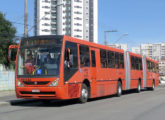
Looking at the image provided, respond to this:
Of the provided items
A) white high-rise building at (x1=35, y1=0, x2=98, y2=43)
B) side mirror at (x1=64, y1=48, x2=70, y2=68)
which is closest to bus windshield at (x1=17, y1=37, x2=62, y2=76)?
side mirror at (x1=64, y1=48, x2=70, y2=68)

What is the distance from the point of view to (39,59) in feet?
44.7

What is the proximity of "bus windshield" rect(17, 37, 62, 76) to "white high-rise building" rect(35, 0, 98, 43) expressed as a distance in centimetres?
11164

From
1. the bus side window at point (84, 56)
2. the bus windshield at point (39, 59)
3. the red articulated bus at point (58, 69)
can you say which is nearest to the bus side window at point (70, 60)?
the red articulated bus at point (58, 69)

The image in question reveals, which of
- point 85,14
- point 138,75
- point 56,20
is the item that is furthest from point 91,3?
point 138,75

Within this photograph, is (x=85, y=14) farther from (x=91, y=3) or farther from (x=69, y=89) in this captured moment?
(x=69, y=89)

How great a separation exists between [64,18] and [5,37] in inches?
3236

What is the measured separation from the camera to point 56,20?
130 m

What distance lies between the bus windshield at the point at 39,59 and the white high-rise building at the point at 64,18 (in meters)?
112

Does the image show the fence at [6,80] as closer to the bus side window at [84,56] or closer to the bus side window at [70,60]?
the bus side window at [84,56]

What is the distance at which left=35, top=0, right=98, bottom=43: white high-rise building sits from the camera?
126562mm

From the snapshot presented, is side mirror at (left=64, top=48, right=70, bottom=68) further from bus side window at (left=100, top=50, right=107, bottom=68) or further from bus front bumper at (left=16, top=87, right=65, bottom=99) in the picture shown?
bus side window at (left=100, top=50, right=107, bottom=68)

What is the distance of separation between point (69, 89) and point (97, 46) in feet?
14.6

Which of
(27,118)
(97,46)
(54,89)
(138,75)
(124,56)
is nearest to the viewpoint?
(27,118)

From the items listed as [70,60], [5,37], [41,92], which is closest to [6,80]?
[41,92]
